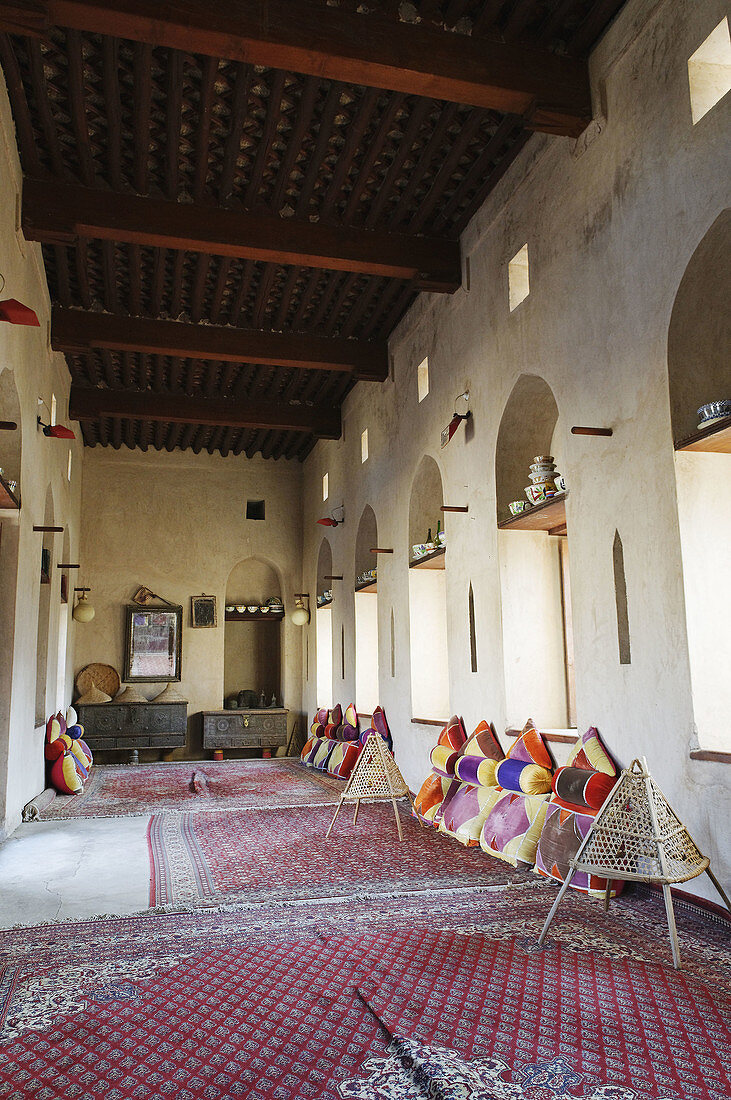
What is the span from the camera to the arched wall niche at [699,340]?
14.8 ft

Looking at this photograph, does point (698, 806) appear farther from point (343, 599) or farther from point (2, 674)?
point (343, 599)

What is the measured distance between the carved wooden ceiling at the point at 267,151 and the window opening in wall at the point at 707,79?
41.3 inches

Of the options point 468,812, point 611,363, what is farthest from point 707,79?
point 468,812

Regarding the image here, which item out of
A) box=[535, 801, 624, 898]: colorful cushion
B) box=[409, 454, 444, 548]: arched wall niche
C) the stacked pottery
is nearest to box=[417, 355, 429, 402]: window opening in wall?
box=[409, 454, 444, 548]: arched wall niche

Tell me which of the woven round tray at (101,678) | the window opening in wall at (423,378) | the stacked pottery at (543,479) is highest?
the window opening in wall at (423,378)

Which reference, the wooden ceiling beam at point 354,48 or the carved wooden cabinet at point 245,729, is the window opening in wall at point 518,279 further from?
the carved wooden cabinet at point 245,729

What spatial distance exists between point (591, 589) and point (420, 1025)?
308 cm

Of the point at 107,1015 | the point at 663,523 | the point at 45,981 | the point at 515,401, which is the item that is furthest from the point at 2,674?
the point at 663,523

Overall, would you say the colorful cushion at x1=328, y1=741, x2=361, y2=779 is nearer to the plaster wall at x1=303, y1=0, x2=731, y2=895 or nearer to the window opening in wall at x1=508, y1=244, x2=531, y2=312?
the plaster wall at x1=303, y1=0, x2=731, y2=895

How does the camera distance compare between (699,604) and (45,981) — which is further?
(699,604)

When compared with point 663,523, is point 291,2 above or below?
above

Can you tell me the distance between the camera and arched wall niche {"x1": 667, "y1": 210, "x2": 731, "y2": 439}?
178 inches

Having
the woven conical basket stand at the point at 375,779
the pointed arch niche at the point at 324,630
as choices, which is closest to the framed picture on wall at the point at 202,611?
the pointed arch niche at the point at 324,630

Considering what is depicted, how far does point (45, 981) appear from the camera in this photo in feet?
11.5
